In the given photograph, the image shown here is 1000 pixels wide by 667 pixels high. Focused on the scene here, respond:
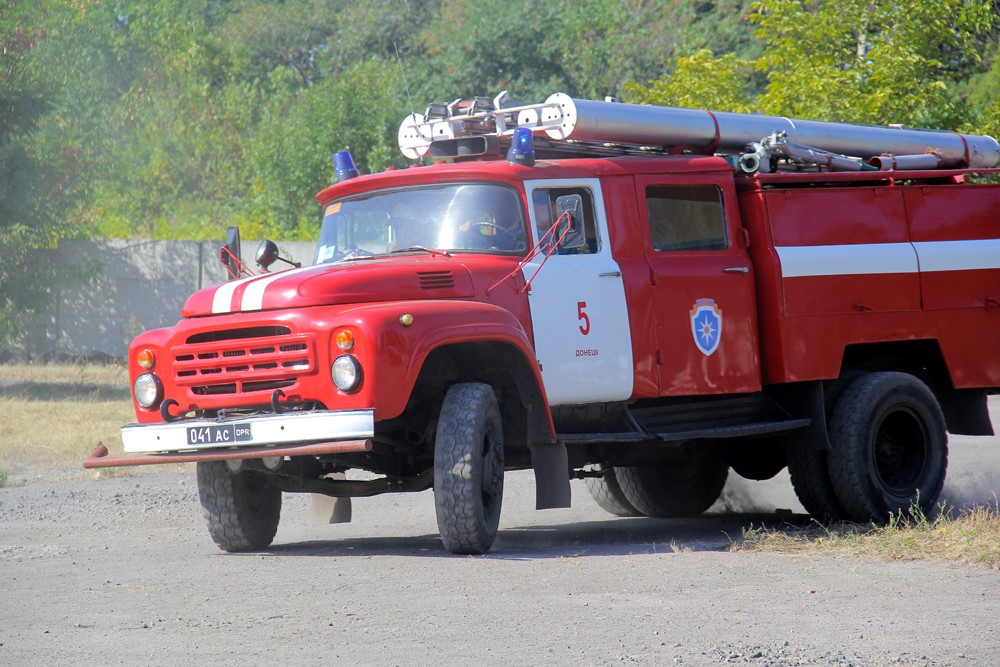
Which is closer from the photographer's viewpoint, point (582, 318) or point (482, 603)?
point (482, 603)

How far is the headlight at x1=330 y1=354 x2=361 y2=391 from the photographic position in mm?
6848

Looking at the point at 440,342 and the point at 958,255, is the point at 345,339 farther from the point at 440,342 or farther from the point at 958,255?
the point at 958,255

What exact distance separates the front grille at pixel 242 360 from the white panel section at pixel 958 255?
489 cm

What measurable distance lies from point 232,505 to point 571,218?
2683mm

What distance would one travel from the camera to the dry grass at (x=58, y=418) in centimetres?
1367

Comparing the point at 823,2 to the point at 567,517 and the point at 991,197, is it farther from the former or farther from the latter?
the point at 567,517

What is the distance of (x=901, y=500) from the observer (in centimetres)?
936

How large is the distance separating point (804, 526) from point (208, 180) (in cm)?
3944

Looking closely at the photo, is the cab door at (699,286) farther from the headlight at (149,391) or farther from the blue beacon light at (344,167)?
the headlight at (149,391)

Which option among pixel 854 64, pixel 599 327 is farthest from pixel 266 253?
pixel 854 64

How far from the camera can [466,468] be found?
276 inches

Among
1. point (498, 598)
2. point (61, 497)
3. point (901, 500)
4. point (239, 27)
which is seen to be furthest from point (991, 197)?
point (239, 27)

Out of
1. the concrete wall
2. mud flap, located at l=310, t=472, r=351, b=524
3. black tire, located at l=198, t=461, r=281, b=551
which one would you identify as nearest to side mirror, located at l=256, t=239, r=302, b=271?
black tire, located at l=198, t=461, r=281, b=551

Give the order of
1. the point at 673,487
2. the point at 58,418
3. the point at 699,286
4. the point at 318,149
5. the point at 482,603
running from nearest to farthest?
1. the point at 482,603
2. the point at 699,286
3. the point at 673,487
4. the point at 58,418
5. the point at 318,149
